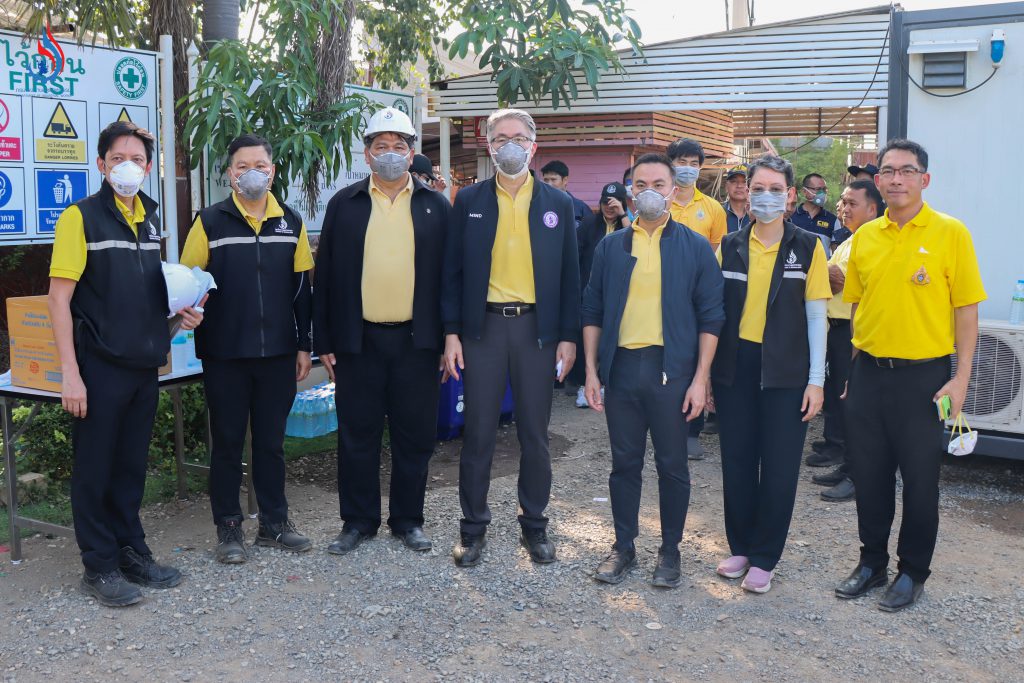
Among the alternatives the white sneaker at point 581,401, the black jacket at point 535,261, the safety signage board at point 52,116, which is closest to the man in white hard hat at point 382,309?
the black jacket at point 535,261

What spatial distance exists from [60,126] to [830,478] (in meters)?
5.33

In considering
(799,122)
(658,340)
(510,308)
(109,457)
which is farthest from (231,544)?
(799,122)

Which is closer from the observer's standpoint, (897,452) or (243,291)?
(897,452)

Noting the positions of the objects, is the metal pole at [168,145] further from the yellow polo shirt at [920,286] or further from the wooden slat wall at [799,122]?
the wooden slat wall at [799,122]

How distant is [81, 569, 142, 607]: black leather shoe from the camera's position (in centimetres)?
425

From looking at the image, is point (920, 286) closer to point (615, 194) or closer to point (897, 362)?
point (897, 362)

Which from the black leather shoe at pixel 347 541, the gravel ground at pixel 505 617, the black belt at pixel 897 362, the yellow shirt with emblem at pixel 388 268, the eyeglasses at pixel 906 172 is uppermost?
the eyeglasses at pixel 906 172

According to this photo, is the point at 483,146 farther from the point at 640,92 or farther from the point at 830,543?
the point at 830,543

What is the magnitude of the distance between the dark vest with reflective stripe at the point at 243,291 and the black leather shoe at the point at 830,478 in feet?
11.8

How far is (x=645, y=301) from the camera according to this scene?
4398mm

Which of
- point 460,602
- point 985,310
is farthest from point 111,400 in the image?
point 985,310

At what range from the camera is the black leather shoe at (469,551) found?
473 centimetres

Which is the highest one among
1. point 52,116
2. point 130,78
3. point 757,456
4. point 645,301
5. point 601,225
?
point 130,78

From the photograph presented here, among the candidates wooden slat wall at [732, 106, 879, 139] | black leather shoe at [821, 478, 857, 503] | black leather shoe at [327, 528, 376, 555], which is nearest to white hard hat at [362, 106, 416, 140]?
black leather shoe at [327, 528, 376, 555]
